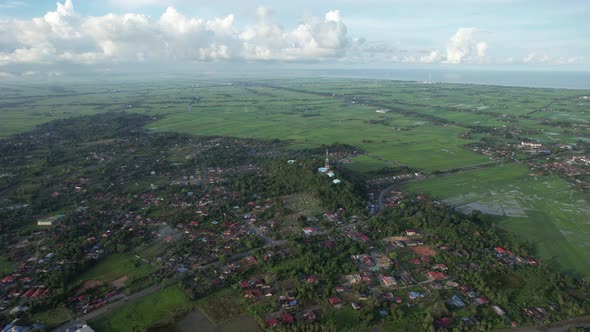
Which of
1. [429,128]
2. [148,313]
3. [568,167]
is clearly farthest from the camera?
[429,128]

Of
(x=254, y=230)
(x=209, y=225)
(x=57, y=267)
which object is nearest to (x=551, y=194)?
(x=254, y=230)

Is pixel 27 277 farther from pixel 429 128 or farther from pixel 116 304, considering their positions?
pixel 429 128

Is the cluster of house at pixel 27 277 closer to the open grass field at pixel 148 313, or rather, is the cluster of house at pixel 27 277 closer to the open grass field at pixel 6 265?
the open grass field at pixel 6 265

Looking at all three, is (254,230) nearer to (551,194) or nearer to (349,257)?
(349,257)

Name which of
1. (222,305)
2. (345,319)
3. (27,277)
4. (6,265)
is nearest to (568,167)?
(345,319)

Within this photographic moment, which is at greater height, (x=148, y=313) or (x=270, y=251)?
(x=270, y=251)

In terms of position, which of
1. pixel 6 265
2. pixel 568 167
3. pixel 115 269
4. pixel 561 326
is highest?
pixel 568 167

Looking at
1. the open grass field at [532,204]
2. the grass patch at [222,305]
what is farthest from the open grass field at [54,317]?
the open grass field at [532,204]
